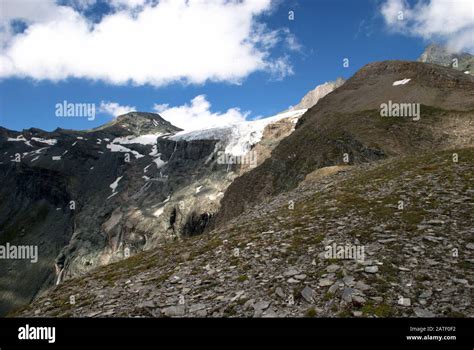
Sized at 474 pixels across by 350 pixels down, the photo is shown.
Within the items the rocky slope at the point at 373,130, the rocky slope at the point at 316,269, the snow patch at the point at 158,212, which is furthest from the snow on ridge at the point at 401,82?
the snow patch at the point at 158,212

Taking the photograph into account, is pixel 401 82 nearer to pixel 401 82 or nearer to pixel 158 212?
pixel 401 82

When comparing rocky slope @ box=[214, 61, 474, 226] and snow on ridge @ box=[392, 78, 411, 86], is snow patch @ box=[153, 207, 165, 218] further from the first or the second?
snow on ridge @ box=[392, 78, 411, 86]

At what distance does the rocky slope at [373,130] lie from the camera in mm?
69250

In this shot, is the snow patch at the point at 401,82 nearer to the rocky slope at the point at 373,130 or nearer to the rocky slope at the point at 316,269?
the rocky slope at the point at 373,130

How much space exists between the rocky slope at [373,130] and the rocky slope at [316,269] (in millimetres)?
42436

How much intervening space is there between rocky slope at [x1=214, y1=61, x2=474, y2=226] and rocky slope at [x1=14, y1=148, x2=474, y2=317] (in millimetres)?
42436

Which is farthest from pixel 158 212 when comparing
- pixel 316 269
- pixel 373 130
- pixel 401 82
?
pixel 316 269

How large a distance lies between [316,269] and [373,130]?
234 feet

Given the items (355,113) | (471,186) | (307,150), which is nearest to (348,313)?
(471,186)

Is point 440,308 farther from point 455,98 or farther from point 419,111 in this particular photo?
point 455,98

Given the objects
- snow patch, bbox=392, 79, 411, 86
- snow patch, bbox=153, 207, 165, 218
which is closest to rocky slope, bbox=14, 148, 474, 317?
snow patch, bbox=392, 79, 411, 86

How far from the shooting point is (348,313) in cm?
859

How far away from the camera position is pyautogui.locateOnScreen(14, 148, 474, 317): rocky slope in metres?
9.29

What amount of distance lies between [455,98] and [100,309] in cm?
9370
